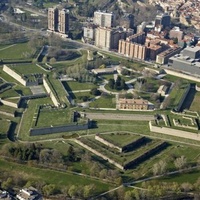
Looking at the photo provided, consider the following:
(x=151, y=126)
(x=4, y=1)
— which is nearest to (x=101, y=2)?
(x=4, y=1)

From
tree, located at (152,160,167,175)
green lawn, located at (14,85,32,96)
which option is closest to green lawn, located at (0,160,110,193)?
tree, located at (152,160,167,175)

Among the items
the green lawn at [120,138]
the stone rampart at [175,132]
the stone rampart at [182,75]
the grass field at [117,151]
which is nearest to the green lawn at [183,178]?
the grass field at [117,151]

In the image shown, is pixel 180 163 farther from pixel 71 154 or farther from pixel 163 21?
pixel 163 21

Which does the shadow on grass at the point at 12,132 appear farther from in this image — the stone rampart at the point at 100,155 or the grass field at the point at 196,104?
the grass field at the point at 196,104

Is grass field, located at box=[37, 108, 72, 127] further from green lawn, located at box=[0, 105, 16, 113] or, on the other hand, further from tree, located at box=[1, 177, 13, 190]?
tree, located at box=[1, 177, 13, 190]

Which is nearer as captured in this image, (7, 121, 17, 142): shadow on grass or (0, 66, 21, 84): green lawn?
(7, 121, 17, 142): shadow on grass

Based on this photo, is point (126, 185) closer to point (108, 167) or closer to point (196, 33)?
point (108, 167)
